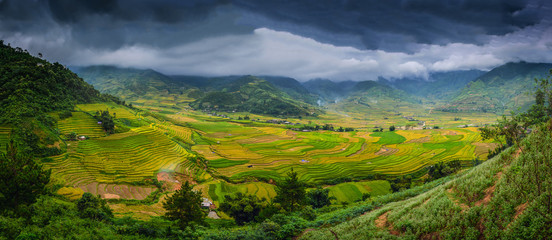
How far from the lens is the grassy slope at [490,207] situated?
21.9 feet

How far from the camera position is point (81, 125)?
4700 cm

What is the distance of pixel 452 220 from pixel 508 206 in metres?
1.76

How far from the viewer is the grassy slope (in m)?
6.66

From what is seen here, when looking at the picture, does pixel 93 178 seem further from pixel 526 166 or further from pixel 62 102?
pixel 526 166

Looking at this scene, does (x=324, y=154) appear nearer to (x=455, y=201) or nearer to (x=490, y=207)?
(x=455, y=201)

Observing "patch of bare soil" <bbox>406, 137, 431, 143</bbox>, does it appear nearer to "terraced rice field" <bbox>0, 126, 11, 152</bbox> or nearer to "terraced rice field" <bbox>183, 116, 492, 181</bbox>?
"terraced rice field" <bbox>183, 116, 492, 181</bbox>

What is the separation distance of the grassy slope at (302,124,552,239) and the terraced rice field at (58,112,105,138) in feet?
178

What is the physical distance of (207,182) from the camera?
41.2 m

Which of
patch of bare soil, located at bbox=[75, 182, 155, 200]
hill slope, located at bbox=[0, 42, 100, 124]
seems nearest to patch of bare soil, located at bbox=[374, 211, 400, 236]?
patch of bare soil, located at bbox=[75, 182, 155, 200]

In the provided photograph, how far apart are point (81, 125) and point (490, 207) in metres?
63.1

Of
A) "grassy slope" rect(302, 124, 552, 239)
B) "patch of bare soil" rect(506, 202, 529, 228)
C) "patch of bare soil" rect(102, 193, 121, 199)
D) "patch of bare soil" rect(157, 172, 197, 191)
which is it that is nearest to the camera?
"grassy slope" rect(302, 124, 552, 239)

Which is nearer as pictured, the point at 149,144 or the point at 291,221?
the point at 291,221

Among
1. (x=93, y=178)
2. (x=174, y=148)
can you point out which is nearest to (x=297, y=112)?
(x=174, y=148)

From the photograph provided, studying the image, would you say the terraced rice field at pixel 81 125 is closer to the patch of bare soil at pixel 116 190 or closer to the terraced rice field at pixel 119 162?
the terraced rice field at pixel 119 162
